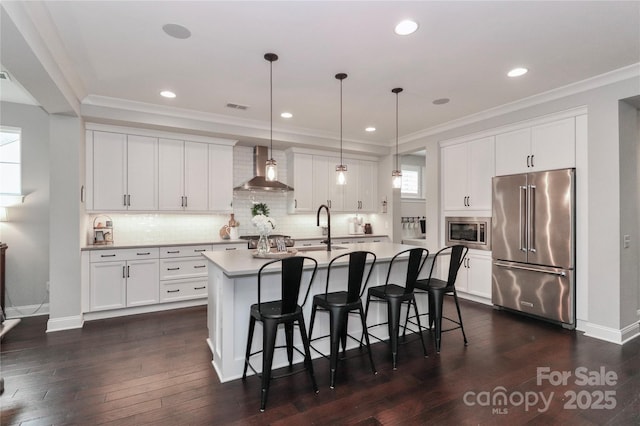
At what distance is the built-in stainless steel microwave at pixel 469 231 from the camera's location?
185 inches

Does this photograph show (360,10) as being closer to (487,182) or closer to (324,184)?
(487,182)

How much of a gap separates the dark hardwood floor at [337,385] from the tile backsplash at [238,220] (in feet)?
5.57

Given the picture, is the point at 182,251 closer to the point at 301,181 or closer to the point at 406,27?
the point at 301,181

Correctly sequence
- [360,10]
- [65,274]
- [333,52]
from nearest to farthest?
[360,10], [333,52], [65,274]

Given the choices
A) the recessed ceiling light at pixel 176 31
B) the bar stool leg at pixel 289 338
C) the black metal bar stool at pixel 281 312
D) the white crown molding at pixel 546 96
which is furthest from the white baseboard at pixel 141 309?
the white crown molding at pixel 546 96

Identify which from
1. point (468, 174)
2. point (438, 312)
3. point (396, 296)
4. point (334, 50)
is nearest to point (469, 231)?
point (468, 174)

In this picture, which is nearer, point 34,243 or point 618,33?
point 618,33

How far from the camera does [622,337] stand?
3332 mm

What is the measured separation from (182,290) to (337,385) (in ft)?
9.63

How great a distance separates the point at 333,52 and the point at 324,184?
10.8 feet

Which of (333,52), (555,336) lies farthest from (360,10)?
(555,336)

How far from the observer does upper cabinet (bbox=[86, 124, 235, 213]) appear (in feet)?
14.2

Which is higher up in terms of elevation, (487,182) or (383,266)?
(487,182)

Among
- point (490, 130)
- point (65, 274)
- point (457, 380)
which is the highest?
point (490, 130)
